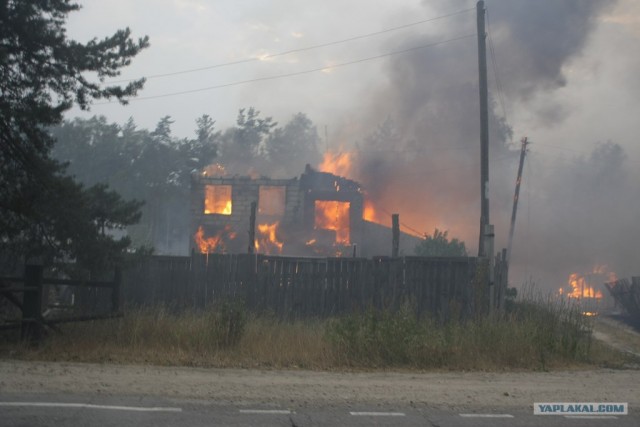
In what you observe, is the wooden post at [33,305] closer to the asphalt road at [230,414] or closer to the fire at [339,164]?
the asphalt road at [230,414]

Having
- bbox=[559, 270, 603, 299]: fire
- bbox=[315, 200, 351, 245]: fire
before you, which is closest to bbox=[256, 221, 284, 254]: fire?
bbox=[315, 200, 351, 245]: fire

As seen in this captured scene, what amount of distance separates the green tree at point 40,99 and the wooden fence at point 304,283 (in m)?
3.01

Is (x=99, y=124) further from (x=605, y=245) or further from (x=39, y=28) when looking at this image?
(x=39, y=28)

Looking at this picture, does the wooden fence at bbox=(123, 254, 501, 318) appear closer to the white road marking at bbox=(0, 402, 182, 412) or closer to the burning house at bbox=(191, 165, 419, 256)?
the white road marking at bbox=(0, 402, 182, 412)

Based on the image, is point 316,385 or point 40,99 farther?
point 40,99

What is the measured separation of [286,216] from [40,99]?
27385 millimetres

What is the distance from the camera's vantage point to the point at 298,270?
14.6m

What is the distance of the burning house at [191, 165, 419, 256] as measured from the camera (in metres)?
37.4

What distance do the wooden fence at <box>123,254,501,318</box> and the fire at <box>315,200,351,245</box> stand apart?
2333cm

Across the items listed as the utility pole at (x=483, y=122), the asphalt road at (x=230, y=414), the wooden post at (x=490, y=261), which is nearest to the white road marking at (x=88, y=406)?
the asphalt road at (x=230, y=414)

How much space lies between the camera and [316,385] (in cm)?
843

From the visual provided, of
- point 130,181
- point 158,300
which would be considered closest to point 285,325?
point 158,300

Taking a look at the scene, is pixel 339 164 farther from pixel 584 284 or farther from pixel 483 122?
pixel 483 122

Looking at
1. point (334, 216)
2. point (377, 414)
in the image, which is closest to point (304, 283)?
point (377, 414)
